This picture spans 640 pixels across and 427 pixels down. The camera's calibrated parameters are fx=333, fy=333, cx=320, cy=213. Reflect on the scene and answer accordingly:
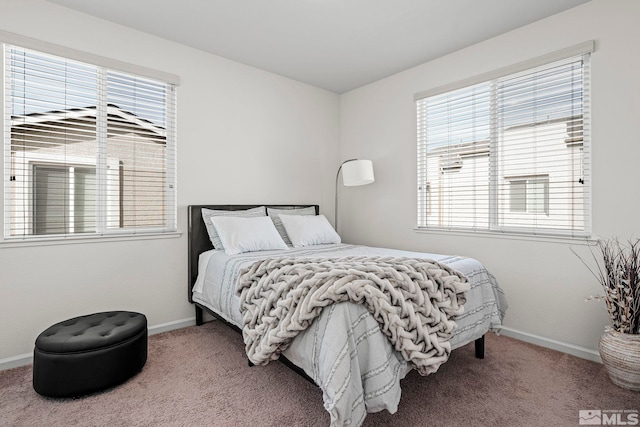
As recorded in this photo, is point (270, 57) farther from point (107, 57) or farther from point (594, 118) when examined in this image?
point (594, 118)

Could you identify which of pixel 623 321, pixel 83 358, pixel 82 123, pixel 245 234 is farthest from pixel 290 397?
pixel 82 123

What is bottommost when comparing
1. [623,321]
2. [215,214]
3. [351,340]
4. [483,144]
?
[623,321]

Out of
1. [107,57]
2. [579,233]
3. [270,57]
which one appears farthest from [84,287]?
[579,233]

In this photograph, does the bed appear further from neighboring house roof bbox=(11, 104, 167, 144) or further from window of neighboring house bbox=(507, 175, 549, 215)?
neighboring house roof bbox=(11, 104, 167, 144)

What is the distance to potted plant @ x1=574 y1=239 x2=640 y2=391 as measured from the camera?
2.00 meters

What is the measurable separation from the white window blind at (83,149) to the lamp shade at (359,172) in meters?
1.81

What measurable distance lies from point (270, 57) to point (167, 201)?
1753 millimetres

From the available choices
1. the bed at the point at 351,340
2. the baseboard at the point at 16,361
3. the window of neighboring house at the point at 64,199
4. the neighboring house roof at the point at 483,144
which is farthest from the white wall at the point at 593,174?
the baseboard at the point at 16,361

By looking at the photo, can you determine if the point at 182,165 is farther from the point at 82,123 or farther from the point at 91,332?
the point at 91,332

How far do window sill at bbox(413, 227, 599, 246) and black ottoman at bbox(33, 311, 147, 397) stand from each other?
2.75 meters

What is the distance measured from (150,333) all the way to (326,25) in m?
3.04

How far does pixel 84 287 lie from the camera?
261 cm

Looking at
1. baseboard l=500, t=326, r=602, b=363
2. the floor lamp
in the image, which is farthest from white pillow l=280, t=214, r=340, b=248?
baseboard l=500, t=326, r=602, b=363

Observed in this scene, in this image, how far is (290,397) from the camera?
6.40ft
